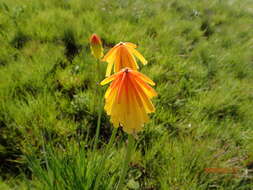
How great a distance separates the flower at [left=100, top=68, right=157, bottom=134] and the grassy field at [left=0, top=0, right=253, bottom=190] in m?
0.48

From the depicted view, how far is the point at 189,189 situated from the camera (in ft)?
4.40

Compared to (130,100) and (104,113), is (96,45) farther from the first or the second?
(104,113)

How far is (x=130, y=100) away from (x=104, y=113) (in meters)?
1.22

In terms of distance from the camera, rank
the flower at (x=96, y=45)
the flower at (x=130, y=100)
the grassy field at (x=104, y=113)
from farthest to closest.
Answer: the grassy field at (x=104, y=113), the flower at (x=96, y=45), the flower at (x=130, y=100)

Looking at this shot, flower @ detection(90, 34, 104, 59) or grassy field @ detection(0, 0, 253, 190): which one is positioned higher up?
flower @ detection(90, 34, 104, 59)

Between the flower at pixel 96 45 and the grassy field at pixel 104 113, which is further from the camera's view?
the grassy field at pixel 104 113

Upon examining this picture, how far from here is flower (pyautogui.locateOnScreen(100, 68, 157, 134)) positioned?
61cm

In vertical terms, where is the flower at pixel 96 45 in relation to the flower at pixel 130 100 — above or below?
above

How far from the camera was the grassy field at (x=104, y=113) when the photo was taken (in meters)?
1.40

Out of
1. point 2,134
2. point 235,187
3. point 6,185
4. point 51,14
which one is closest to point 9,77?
point 2,134

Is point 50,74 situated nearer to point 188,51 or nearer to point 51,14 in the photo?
point 51,14

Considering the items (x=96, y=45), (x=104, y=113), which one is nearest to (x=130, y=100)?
(x=96, y=45)

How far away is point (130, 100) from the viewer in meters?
0.62

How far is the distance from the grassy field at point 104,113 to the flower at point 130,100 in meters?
0.48
